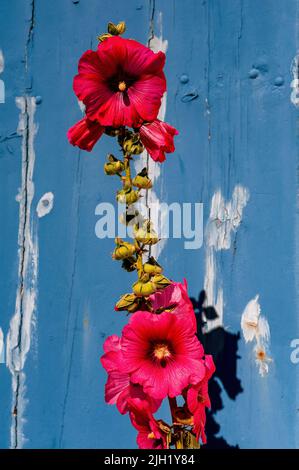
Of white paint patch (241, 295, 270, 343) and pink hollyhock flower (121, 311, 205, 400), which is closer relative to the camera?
pink hollyhock flower (121, 311, 205, 400)

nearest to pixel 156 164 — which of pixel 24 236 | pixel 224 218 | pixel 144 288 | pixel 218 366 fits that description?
pixel 224 218

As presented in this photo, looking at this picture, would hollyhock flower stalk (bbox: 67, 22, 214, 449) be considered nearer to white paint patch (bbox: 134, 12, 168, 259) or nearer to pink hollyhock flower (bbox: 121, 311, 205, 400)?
pink hollyhock flower (bbox: 121, 311, 205, 400)

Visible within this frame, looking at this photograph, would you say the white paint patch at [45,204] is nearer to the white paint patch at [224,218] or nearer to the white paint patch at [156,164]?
the white paint patch at [156,164]

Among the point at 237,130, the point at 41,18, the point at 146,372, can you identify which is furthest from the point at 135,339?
the point at 41,18

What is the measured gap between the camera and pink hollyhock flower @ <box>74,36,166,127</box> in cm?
87

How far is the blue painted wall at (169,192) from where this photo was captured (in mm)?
1260

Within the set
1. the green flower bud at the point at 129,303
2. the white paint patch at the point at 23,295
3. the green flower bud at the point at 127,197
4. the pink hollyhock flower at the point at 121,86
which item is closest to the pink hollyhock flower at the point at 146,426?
the green flower bud at the point at 129,303

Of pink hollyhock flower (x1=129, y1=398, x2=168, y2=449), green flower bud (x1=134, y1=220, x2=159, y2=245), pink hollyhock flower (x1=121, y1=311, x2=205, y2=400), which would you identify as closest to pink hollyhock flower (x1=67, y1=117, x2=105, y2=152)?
green flower bud (x1=134, y1=220, x2=159, y2=245)

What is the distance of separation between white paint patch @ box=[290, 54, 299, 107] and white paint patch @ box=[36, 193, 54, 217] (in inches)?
20.2

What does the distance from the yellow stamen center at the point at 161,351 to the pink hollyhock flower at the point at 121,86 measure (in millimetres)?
297

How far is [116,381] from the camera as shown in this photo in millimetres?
951

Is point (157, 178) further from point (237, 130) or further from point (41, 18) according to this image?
point (41, 18)

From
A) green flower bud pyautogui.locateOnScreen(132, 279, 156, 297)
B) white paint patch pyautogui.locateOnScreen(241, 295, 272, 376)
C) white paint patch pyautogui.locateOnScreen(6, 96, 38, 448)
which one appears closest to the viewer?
green flower bud pyautogui.locateOnScreen(132, 279, 156, 297)

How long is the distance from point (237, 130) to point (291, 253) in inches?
10.2
